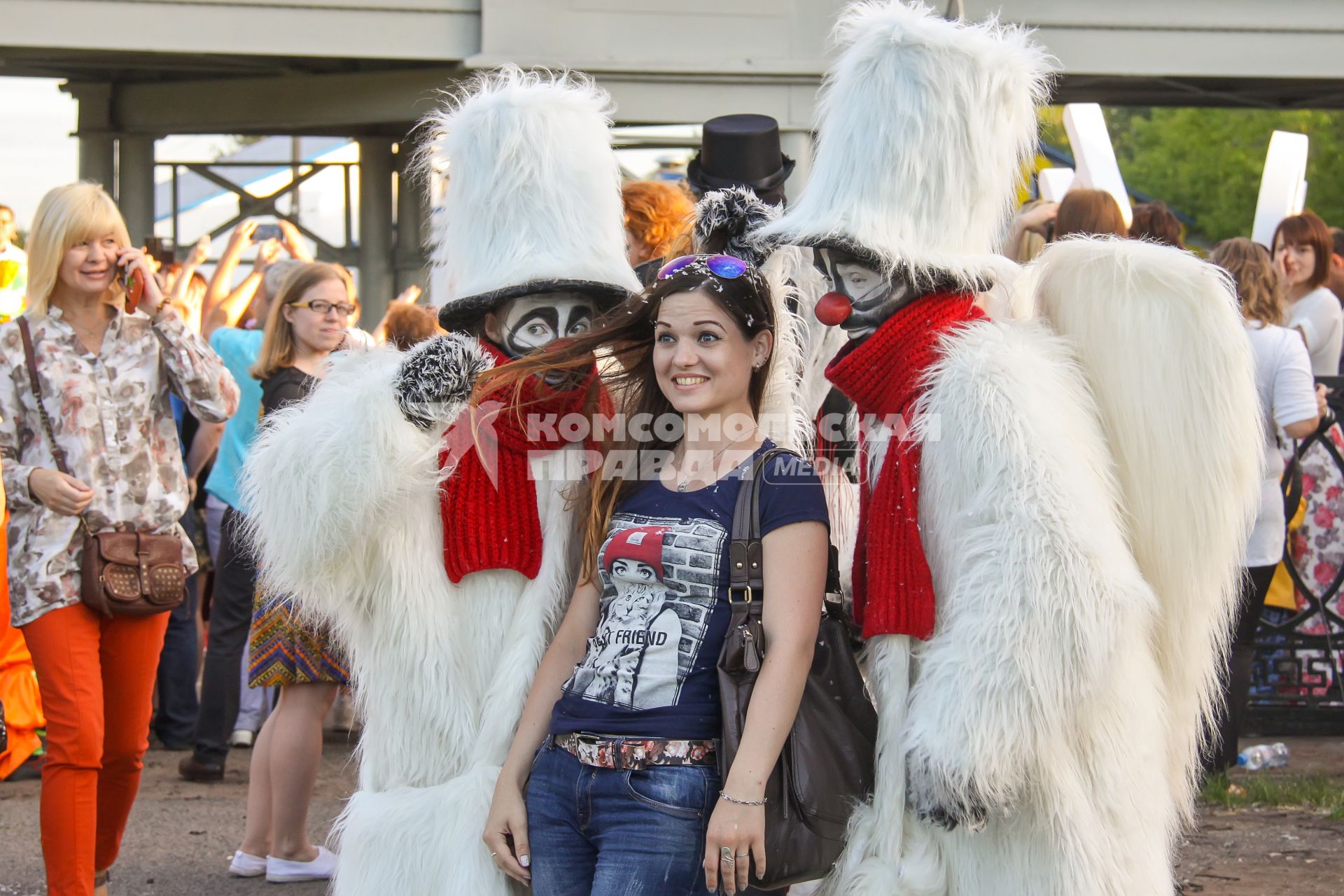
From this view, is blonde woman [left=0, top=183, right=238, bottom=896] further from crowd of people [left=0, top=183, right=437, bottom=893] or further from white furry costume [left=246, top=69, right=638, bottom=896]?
white furry costume [left=246, top=69, right=638, bottom=896]

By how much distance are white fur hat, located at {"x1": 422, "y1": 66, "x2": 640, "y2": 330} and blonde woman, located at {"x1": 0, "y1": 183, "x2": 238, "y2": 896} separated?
46.1 inches

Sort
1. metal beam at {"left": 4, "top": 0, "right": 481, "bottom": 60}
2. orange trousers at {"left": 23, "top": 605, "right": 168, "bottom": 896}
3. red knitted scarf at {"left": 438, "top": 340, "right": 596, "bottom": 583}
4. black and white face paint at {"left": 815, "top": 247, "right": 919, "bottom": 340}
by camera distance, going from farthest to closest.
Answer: metal beam at {"left": 4, "top": 0, "right": 481, "bottom": 60}
orange trousers at {"left": 23, "top": 605, "right": 168, "bottom": 896}
red knitted scarf at {"left": 438, "top": 340, "right": 596, "bottom": 583}
black and white face paint at {"left": 815, "top": 247, "right": 919, "bottom": 340}

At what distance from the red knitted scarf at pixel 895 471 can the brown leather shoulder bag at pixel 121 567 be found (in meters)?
1.97

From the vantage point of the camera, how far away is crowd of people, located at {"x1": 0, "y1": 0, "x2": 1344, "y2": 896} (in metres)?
2.58

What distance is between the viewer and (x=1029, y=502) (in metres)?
2.58

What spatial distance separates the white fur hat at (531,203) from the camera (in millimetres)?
3160

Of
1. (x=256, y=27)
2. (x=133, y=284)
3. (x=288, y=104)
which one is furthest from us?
(x=288, y=104)

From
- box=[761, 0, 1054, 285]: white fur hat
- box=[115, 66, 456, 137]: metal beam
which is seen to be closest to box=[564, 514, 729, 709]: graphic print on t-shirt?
box=[761, 0, 1054, 285]: white fur hat

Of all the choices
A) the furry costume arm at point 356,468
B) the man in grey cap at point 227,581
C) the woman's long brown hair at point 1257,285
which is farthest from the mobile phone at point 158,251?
the woman's long brown hair at point 1257,285

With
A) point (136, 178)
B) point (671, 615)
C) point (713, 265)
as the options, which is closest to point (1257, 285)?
point (713, 265)

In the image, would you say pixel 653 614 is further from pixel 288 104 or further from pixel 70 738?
pixel 288 104

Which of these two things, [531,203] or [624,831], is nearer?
[624,831]

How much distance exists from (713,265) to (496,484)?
69 cm

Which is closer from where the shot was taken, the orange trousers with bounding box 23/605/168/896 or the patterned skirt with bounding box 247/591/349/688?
the orange trousers with bounding box 23/605/168/896
